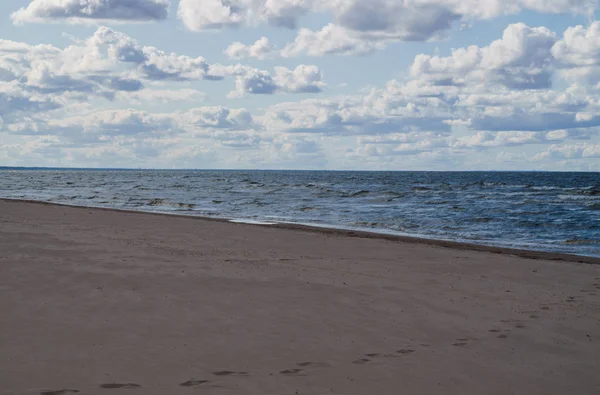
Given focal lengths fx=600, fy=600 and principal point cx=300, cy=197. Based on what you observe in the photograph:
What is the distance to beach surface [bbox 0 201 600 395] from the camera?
6332 mm

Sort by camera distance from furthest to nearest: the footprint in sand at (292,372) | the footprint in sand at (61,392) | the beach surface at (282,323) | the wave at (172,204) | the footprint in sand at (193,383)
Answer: the wave at (172,204)
the footprint in sand at (292,372)
the beach surface at (282,323)
the footprint in sand at (193,383)
the footprint in sand at (61,392)

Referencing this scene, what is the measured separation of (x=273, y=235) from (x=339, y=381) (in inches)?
530

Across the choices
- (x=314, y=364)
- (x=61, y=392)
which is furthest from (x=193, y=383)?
(x=314, y=364)

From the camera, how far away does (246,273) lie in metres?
11.8

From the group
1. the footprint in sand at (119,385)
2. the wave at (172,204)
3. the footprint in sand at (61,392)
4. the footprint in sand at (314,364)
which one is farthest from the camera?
the wave at (172,204)

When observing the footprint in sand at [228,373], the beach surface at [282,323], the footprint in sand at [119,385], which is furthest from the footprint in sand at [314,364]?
the footprint in sand at [119,385]

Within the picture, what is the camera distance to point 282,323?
8305 millimetres

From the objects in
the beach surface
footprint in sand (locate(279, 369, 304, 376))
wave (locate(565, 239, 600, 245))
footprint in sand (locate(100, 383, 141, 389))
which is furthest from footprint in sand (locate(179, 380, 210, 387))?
wave (locate(565, 239, 600, 245))

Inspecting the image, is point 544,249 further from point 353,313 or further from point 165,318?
point 165,318

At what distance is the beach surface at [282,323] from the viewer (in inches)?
249

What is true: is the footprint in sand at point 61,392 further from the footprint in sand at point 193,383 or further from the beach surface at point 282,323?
the footprint in sand at point 193,383

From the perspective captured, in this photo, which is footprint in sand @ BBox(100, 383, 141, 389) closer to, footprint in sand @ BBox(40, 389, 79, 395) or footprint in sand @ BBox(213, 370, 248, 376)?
footprint in sand @ BBox(40, 389, 79, 395)

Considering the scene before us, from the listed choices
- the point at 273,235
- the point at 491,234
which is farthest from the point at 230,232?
the point at 491,234

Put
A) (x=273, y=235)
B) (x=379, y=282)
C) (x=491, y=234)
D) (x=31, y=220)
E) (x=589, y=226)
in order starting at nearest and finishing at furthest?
1. (x=379, y=282)
2. (x=273, y=235)
3. (x=31, y=220)
4. (x=491, y=234)
5. (x=589, y=226)
